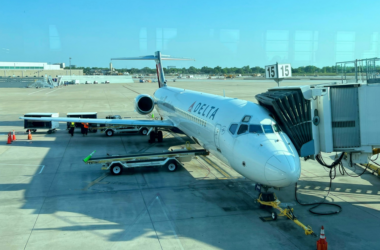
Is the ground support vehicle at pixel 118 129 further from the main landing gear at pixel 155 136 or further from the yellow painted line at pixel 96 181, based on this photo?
the yellow painted line at pixel 96 181

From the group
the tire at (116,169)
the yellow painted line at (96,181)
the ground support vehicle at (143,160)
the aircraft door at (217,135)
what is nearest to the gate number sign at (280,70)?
the aircraft door at (217,135)

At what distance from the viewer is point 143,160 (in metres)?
15.0

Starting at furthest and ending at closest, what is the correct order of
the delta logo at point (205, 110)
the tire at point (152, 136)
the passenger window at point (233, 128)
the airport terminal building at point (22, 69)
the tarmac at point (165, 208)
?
the airport terminal building at point (22, 69) → the tire at point (152, 136) → the delta logo at point (205, 110) → the passenger window at point (233, 128) → the tarmac at point (165, 208)

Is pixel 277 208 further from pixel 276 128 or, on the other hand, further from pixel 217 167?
pixel 217 167

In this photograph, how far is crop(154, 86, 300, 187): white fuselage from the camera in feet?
31.5

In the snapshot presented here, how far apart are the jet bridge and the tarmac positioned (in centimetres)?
200

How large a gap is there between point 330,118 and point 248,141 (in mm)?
2990

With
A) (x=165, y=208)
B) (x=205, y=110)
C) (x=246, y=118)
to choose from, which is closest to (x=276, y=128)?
(x=246, y=118)

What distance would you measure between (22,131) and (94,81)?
328ft

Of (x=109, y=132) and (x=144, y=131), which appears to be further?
(x=144, y=131)

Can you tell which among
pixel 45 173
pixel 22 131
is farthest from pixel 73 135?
pixel 45 173

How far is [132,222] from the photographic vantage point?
32.6ft

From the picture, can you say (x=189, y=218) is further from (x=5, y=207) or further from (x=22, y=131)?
(x=22, y=131)

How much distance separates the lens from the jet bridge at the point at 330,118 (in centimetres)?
1117
